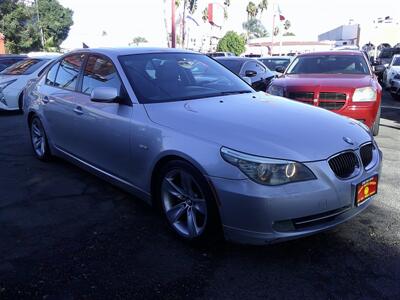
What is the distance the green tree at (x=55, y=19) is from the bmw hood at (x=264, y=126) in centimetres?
6807

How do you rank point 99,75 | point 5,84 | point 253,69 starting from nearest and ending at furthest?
point 99,75
point 5,84
point 253,69

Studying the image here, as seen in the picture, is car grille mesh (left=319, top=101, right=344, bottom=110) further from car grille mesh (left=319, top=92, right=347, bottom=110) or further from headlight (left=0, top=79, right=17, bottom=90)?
headlight (left=0, top=79, right=17, bottom=90)

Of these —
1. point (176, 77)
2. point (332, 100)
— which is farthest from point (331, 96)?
point (176, 77)

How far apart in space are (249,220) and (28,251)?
72.5 inches

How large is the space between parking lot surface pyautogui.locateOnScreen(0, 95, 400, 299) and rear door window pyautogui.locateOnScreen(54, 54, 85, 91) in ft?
4.45

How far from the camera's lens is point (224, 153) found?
3.07m

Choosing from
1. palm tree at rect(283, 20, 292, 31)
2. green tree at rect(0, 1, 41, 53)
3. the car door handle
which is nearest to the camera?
the car door handle

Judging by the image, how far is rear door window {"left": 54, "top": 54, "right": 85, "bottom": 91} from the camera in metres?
4.99

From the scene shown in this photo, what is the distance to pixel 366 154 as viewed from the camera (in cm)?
358

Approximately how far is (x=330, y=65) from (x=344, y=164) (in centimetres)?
581

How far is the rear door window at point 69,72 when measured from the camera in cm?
499

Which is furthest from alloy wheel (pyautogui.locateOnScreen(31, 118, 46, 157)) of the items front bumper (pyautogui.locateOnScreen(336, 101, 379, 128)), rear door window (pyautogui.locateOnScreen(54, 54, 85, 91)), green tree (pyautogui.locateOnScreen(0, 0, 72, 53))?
green tree (pyautogui.locateOnScreen(0, 0, 72, 53))

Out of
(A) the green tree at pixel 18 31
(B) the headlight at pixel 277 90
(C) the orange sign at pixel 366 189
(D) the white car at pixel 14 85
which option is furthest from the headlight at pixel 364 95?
(A) the green tree at pixel 18 31

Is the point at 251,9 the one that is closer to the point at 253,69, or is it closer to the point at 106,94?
the point at 253,69
